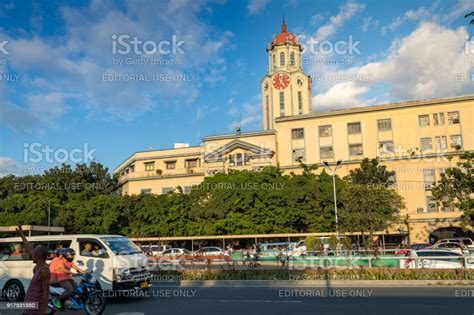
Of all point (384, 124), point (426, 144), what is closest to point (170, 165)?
point (384, 124)

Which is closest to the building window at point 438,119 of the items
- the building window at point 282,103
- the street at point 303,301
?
the building window at point 282,103

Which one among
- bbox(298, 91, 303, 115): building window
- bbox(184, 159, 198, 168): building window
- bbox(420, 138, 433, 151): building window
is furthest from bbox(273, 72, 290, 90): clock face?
bbox(420, 138, 433, 151): building window

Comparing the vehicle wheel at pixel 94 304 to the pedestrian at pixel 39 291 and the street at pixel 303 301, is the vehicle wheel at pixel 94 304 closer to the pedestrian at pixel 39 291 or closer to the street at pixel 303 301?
the street at pixel 303 301

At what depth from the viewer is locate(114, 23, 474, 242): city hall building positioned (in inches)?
2190

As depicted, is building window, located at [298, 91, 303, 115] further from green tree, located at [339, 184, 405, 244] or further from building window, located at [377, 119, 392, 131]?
green tree, located at [339, 184, 405, 244]

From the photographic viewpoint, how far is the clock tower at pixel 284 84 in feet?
260

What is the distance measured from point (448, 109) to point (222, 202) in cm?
3024

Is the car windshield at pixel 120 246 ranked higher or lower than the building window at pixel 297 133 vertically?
lower

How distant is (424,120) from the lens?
58.5 meters

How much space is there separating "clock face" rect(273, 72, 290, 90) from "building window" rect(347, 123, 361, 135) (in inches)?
814

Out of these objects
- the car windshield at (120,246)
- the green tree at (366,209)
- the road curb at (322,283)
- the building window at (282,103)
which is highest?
the building window at (282,103)

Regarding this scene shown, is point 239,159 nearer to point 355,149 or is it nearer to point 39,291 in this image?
point 355,149

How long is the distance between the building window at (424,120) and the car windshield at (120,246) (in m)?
51.8

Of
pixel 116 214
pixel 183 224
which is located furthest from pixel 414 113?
pixel 116 214
